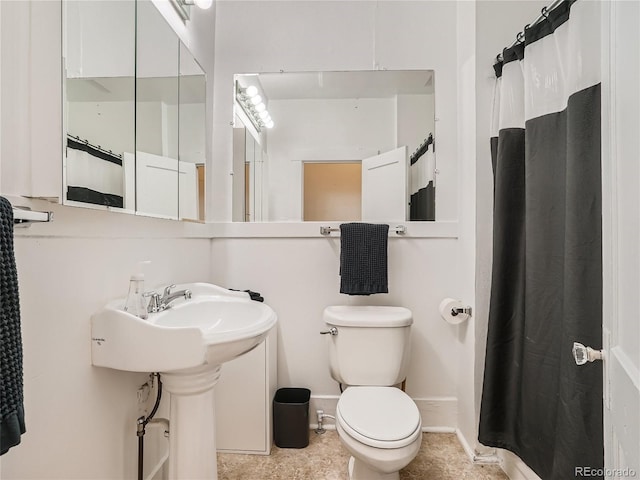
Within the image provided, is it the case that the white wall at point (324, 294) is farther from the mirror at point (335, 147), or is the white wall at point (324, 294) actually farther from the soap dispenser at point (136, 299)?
the soap dispenser at point (136, 299)

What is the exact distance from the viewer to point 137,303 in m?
1.17

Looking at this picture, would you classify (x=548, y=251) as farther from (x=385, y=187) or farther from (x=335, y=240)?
(x=335, y=240)

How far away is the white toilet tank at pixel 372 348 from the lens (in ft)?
5.73

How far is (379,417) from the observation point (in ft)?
4.57

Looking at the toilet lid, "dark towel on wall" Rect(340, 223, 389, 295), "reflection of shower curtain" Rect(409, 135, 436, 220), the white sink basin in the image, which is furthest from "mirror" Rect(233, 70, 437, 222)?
the white sink basin

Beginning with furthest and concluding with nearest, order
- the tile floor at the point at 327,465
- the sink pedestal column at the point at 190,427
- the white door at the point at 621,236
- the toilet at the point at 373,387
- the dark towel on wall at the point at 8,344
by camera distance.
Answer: the tile floor at the point at 327,465 < the toilet at the point at 373,387 < the sink pedestal column at the point at 190,427 < the dark towel on wall at the point at 8,344 < the white door at the point at 621,236

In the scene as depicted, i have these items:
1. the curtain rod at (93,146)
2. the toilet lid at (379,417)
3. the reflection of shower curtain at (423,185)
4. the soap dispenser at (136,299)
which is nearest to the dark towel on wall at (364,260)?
the reflection of shower curtain at (423,185)

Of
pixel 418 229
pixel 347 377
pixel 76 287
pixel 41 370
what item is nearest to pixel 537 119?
pixel 418 229

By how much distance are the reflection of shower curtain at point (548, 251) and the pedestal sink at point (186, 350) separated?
944 mm

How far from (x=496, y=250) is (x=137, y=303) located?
138 centimetres

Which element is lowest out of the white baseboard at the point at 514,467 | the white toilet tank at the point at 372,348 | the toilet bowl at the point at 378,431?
the white baseboard at the point at 514,467

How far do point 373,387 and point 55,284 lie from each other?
4.18 feet

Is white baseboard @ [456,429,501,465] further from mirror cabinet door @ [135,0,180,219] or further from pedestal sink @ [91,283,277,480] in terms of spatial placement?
mirror cabinet door @ [135,0,180,219]

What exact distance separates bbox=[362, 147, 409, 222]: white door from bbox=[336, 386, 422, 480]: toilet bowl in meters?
0.91
